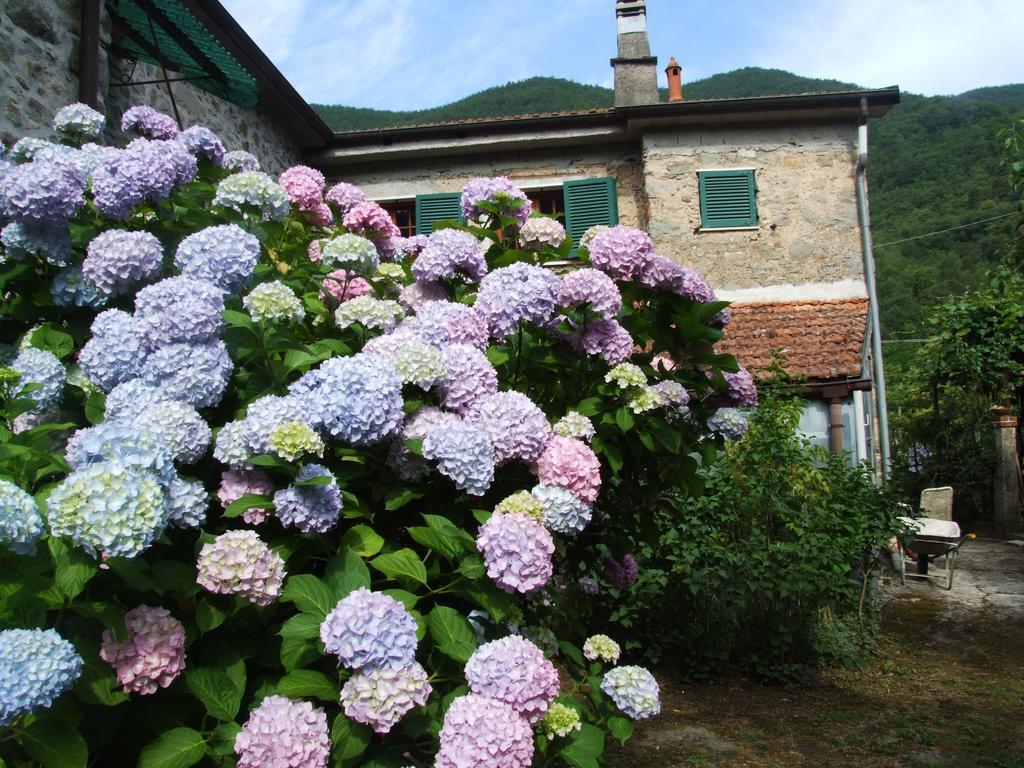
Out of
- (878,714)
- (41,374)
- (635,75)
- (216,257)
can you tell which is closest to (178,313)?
(216,257)

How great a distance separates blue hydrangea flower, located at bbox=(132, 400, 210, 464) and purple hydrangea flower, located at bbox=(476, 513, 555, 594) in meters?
0.60

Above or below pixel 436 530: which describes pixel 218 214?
above

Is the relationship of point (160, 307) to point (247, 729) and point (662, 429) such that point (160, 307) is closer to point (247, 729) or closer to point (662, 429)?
point (247, 729)

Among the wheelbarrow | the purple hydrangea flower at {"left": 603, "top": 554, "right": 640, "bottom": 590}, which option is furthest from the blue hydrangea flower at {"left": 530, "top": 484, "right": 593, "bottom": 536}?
the wheelbarrow

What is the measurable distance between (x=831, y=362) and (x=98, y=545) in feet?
28.3

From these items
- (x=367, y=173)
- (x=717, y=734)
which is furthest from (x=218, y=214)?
(x=367, y=173)

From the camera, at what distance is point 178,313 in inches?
71.8

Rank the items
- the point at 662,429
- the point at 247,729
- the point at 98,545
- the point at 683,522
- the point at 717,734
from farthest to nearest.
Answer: the point at 683,522
the point at 717,734
the point at 662,429
the point at 247,729
the point at 98,545

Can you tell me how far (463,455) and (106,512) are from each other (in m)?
0.68

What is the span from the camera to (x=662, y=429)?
2.21m

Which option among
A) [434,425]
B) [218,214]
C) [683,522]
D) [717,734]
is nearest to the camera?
[434,425]

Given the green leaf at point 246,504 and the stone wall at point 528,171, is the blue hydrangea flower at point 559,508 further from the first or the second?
the stone wall at point 528,171

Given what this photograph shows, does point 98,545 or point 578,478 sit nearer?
point 98,545

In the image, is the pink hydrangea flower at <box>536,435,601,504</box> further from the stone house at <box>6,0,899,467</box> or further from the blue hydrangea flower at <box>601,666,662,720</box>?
the stone house at <box>6,0,899,467</box>
